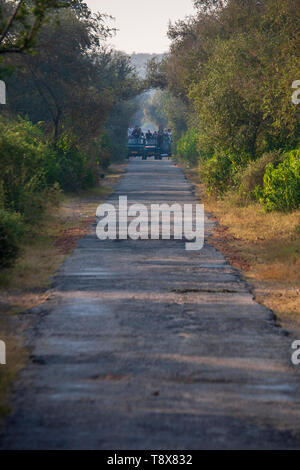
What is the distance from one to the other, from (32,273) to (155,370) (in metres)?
5.31

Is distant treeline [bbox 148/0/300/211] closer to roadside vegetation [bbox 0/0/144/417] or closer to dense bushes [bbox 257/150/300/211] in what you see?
dense bushes [bbox 257/150/300/211]

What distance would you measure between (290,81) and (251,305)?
10557 mm

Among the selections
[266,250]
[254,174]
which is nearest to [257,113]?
[254,174]

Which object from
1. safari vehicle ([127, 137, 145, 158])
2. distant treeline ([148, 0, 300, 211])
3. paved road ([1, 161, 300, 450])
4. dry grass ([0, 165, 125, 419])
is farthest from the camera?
safari vehicle ([127, 137, 145, 158])

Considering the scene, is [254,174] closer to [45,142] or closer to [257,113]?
[257,113]

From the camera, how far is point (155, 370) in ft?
20.8

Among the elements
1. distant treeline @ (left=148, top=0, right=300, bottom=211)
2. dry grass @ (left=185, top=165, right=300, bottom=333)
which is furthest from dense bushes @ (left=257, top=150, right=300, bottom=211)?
dry grass @ (left=185, top=165, right=300, bottom=333)

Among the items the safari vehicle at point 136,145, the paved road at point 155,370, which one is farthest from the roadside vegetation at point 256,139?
the safari vehicle at point 136,145

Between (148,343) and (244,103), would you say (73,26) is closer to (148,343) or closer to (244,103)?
(244,103)

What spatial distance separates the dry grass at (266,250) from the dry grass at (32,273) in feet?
9.90

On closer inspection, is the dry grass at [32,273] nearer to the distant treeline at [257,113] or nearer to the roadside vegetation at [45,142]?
the roadside vegetation at [45,142]

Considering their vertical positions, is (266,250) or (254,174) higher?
(254,174)

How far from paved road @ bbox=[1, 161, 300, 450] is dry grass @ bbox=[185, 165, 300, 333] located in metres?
0.34

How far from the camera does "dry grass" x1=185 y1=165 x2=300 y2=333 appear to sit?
31.3 ft
